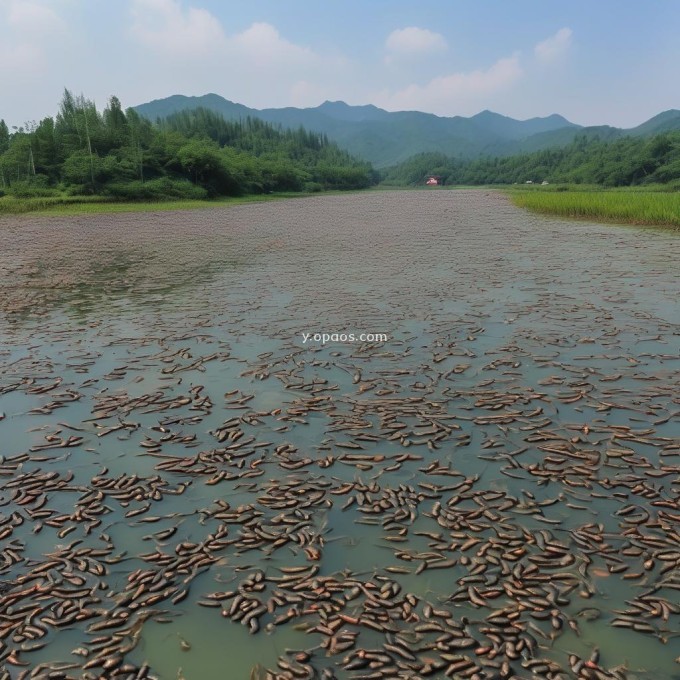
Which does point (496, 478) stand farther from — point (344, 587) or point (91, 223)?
point (91, 223)

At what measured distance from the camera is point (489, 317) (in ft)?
41.5

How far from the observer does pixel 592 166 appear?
352 feet

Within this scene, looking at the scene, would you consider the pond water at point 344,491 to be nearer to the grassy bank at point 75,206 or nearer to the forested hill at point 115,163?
the grassy bank at point 75,206

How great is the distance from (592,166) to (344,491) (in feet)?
390

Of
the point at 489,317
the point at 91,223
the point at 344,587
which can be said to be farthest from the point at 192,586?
the point at 91,223

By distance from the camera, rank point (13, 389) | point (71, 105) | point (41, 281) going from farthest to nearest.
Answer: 1. point (71, 105)
2. point (41, 281)
3. point (13, 389)

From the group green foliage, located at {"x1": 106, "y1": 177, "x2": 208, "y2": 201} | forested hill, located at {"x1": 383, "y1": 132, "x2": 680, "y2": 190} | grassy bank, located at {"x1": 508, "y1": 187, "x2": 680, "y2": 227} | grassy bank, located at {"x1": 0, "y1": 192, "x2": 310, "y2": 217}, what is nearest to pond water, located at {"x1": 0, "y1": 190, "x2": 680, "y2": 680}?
grassy bank, located at {"x1": 508, "y1": 187, "x2": 680, "y2": 227}

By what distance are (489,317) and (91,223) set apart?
3590 cm

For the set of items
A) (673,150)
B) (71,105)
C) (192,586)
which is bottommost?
(192,586)

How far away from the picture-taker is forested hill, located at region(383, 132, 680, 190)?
285 feet

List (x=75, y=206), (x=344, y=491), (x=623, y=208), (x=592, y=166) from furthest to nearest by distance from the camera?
(x=592, y=166)
(x=75, y=206)
(x=623, y=208)
(x=344, y=491)

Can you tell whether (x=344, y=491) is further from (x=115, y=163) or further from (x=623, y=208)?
(x=115, y=163)

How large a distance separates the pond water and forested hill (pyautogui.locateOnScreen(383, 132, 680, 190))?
2863 inches

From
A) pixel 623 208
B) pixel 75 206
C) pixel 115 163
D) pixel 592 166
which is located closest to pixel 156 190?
pixel 115 163
